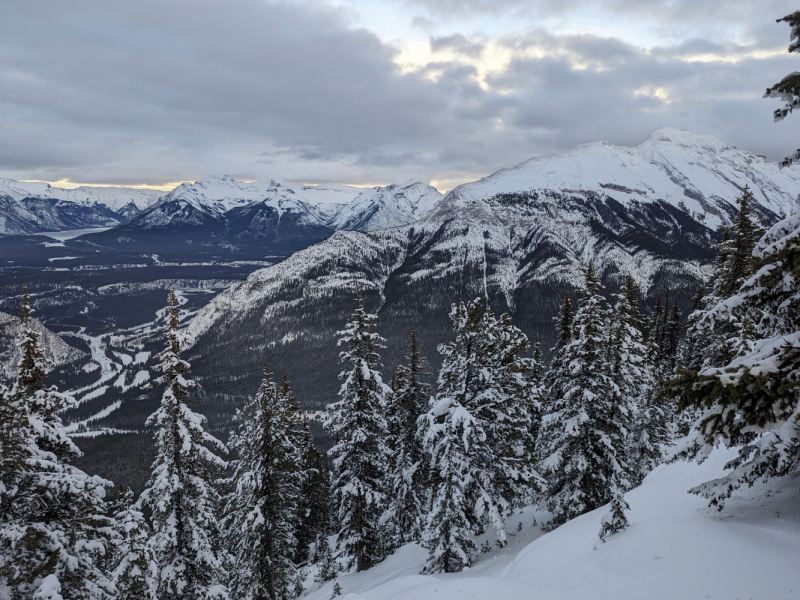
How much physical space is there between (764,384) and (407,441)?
22914 mm

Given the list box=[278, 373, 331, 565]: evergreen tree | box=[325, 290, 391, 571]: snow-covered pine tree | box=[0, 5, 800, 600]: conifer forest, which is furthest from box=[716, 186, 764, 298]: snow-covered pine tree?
box=[278, 373, 331, 565]: evergreen tree

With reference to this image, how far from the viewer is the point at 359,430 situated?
22109 millimetres

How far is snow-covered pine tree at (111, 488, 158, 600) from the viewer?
1380cm

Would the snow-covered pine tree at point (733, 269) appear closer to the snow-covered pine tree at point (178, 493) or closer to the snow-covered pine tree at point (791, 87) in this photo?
the snow-covered pine tree at point (791, 87)

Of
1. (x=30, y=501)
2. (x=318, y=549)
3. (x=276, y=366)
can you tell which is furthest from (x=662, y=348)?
(x=276, y=366)

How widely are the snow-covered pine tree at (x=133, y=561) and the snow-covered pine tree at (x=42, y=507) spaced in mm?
458

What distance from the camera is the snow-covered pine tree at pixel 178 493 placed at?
1599cm

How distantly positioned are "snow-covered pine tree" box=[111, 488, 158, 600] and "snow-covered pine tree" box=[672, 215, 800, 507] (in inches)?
646

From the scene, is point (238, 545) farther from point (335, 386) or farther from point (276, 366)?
point (276, 366)

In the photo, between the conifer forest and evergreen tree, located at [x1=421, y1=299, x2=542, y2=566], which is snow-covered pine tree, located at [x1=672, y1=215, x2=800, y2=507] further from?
evergreen tree, located at [x1=421, y1=299, x2=542, y2=566]

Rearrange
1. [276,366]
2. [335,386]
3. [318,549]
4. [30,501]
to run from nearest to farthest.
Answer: [30,501] → [318,549] → [335,386] → [276,366]

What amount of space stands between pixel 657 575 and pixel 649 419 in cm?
2262

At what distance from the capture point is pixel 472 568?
1692 cm

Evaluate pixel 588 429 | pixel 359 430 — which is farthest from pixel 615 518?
pixel 359 430
